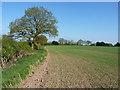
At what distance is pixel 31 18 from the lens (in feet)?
85.2

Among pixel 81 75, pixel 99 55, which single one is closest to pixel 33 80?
pixel 81 75

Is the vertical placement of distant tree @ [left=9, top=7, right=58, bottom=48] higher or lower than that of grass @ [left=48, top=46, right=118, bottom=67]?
higher

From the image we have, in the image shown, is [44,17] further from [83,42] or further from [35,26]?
[83,42]

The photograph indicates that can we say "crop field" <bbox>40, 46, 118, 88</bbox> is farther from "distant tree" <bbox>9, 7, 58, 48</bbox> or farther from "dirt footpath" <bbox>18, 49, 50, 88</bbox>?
"distant tree" <bbox>9, 7, 58, 48</bbox>

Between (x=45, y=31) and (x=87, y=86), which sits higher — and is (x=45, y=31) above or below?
above

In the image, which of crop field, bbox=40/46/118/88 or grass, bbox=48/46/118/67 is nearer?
crop field, bbox=40/46/118/88

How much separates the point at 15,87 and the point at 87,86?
2.61 m

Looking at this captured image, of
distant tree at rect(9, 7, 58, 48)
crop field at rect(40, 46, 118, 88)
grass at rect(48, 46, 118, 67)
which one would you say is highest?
distant tree at rect(9, 7, 58, 48)

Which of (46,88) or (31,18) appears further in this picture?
(31,18)

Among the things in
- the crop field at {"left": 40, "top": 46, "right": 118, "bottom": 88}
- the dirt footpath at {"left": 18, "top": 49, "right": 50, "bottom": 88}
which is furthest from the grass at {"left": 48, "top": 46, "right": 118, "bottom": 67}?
the dirt footpath at {"left": 18, "top": 49, "right": 50, "bottom": 88}

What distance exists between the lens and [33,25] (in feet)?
85.5

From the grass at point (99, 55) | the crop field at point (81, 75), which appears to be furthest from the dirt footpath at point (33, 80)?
the grass at point (99, 55)

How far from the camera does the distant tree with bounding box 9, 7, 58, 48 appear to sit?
2520 cm

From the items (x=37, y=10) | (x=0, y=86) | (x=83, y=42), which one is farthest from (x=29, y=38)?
(x=83, y=42)
